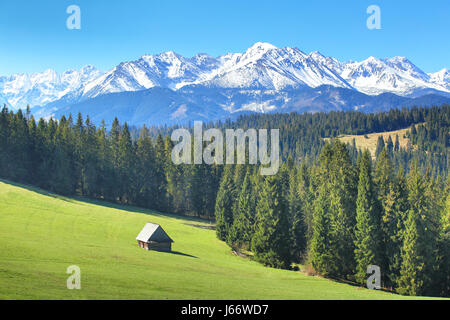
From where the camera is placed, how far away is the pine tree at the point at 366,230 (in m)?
52.8

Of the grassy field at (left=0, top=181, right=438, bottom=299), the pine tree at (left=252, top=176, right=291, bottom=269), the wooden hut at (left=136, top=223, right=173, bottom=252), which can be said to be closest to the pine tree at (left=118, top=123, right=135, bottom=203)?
the grassy field at (left=0, top=181, right=438, bottom=299)

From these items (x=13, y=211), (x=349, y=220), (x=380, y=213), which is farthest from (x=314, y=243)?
(x=13, y=211)

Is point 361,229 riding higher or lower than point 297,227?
higher

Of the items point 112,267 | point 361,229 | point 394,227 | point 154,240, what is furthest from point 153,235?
point 394,227

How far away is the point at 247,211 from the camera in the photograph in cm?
7150

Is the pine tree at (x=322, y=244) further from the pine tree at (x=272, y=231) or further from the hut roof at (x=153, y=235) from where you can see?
the hut roof at (x=153, y=235)

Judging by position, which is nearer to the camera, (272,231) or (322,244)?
(322,244)

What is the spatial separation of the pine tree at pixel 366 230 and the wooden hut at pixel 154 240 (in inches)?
987

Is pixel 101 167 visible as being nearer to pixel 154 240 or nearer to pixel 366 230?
pixel 154 240

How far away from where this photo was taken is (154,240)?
168ft

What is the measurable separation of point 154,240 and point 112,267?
16.1m

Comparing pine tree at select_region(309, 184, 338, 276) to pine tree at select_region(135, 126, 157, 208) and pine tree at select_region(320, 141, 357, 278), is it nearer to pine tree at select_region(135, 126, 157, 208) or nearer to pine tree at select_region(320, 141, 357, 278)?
pine tree at select_region(320, 141, 357, 278)
